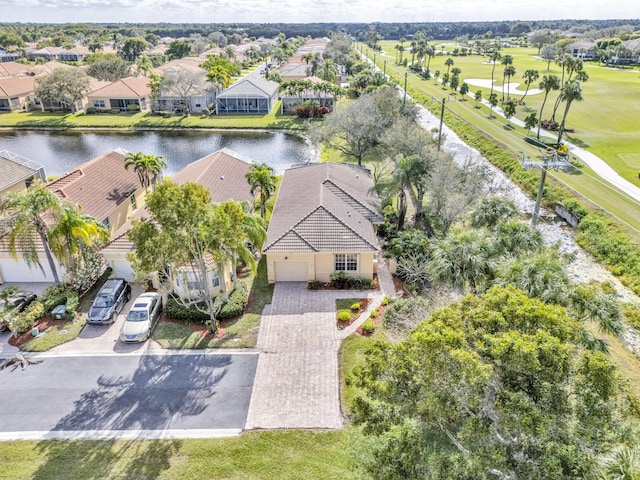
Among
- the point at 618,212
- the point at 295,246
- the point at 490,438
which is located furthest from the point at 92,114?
the point at 490,438

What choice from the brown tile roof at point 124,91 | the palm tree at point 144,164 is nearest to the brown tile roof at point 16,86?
the brown tile roof at point 124,91

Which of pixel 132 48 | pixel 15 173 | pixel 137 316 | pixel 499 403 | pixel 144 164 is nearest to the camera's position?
pixel 499 403

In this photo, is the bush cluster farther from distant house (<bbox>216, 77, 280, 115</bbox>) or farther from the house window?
distant house (<bbox>216, 77, 280, 115</bbox>)

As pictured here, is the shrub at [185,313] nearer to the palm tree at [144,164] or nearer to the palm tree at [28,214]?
the palm tree at [28,214]

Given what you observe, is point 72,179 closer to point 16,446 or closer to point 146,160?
point 146,160

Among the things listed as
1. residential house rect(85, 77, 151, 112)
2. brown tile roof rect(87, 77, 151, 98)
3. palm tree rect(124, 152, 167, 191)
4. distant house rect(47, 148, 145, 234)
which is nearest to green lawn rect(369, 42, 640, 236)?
palm tree rect(124, 152, 167, 191)

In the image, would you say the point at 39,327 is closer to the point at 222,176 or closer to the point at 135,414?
the point at 135,414

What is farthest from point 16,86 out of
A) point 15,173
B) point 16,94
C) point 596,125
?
point 596,125
